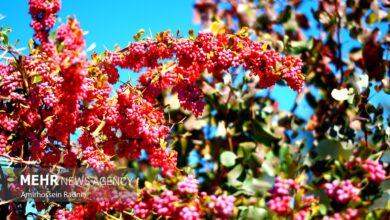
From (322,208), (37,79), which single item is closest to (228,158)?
(322,208)

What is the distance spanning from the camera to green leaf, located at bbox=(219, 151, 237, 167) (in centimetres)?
209

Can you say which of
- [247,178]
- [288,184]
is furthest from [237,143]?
[288,184]

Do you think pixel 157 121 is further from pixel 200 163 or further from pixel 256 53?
pixel 256 53

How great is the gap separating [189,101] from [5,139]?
37.2 inches

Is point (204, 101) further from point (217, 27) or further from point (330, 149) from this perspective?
point (330, 149)

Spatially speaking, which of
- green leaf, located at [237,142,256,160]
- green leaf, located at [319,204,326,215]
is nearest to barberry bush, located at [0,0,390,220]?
green leaf, located at [237,142,256,160]

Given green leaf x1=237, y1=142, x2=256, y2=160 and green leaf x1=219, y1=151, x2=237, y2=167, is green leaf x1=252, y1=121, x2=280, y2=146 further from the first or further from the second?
green leaf x1=219, y1=151, x2=237, y2=167

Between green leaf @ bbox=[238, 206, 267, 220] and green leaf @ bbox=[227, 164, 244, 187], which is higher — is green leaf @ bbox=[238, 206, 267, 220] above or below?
below

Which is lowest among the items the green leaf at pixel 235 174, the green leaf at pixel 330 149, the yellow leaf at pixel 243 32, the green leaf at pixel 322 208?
the green leaf at pixel 322 208

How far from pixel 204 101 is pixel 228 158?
0.56m

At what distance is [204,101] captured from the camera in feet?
8.54

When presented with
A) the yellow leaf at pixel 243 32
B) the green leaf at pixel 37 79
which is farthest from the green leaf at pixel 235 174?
the green leaf at pixel 37 79

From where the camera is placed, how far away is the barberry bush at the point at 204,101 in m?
2.23

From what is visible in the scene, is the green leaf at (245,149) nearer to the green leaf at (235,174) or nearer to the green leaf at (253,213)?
the green leaf at (235,174)
